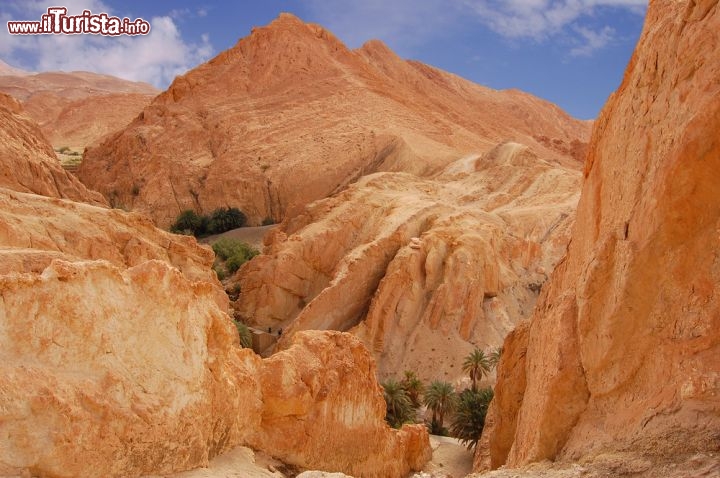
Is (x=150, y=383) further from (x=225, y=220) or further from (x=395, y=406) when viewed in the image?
(x=225, y=220)

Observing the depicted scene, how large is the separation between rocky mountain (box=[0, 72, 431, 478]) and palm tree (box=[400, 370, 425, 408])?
39.8 ft

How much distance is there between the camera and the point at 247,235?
5053cm

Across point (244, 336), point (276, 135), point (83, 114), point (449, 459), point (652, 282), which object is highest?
point (83, 114)

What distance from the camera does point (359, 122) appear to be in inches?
2320

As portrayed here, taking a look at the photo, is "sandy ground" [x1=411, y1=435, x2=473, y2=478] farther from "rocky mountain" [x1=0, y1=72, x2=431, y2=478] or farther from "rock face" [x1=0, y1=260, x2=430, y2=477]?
"rock face" [x1=0, y1=260, x2=430, y2=477]

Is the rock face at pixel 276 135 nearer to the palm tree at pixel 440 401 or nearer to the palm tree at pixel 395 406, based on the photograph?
the palm tree at pixel 440 401

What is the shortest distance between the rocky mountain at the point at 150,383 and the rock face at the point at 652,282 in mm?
4975

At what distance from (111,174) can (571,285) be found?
52422 mm

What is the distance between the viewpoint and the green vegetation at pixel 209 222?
170 feet

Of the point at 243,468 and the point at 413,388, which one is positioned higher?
the point at 413,388

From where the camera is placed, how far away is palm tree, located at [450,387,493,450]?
25.9m

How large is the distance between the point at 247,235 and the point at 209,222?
3.50m

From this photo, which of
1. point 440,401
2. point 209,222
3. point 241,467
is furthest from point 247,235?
point 241,467

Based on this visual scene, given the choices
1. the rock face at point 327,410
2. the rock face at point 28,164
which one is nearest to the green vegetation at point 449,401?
the rock face at point 327,410
